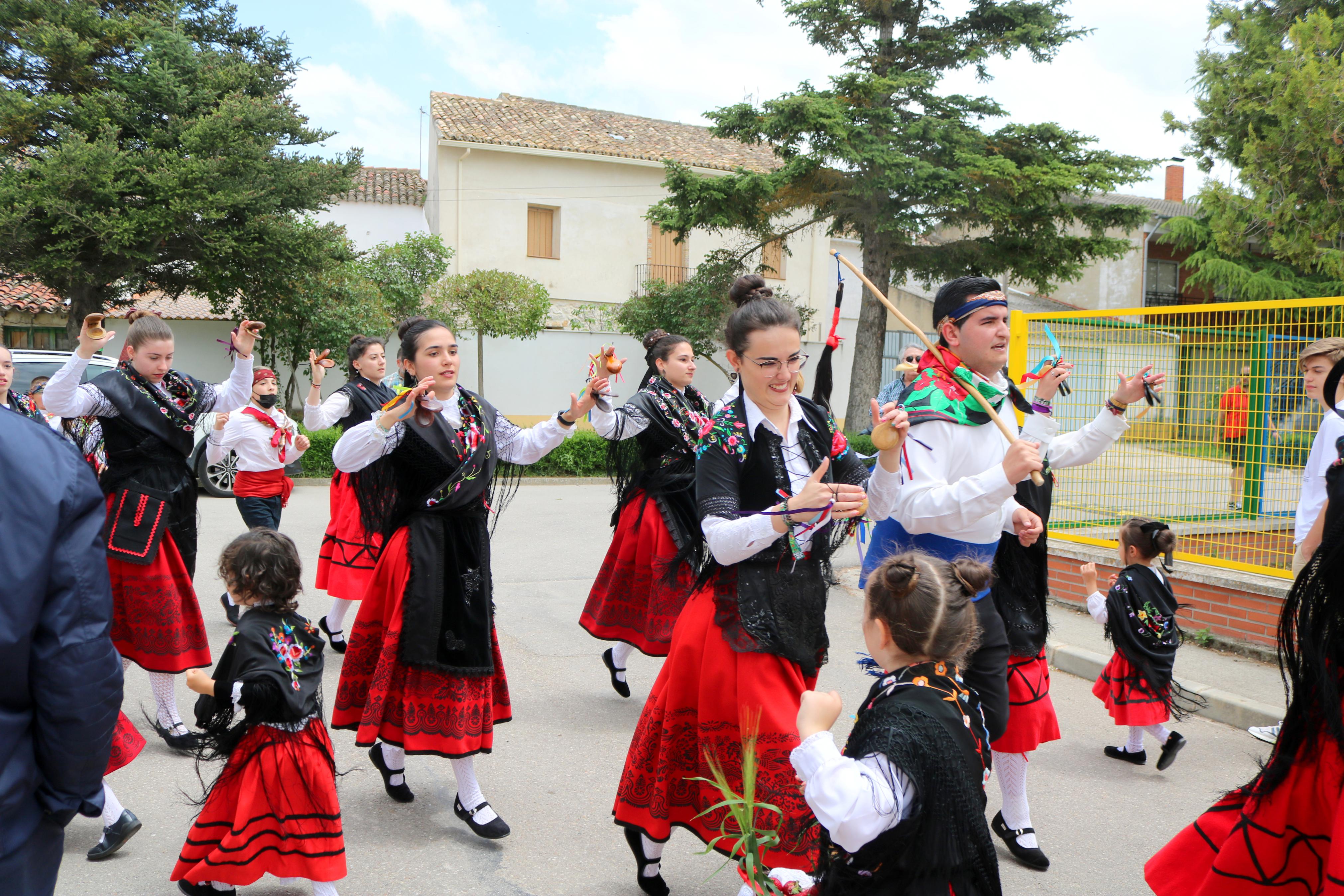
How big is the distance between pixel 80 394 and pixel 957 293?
144 inches

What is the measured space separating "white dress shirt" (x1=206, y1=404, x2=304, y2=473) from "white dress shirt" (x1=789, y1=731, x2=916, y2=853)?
5.43 m

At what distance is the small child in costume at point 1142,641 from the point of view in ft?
15.2

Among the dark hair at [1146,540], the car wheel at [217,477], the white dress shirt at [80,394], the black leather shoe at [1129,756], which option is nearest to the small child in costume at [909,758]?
the dark hair at [1146,540]

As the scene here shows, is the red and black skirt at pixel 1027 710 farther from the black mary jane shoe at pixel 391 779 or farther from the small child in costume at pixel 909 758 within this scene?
the black mary jane shoe at pixel 391 779

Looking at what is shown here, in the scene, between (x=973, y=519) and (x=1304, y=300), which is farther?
(x=1304, y=300)

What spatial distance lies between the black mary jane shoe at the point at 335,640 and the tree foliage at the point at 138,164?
13.0 meters

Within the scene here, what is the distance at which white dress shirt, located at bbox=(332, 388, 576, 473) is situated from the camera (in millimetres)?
3416

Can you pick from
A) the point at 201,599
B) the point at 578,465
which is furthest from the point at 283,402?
the point at 201,599

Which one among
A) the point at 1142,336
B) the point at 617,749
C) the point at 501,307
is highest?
the point at 501,307

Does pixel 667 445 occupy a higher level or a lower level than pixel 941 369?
lower

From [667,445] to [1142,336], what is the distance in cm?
423

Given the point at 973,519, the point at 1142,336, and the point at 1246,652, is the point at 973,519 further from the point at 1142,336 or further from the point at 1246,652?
the point at 1142,336

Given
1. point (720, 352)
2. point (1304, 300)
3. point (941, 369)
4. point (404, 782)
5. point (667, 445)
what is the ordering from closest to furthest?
1. point (941, 369)
2. point (404, 782)
3. point (667, 445)
4. point (1304, 300)
5. point (720, 352)

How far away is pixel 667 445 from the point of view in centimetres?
534
